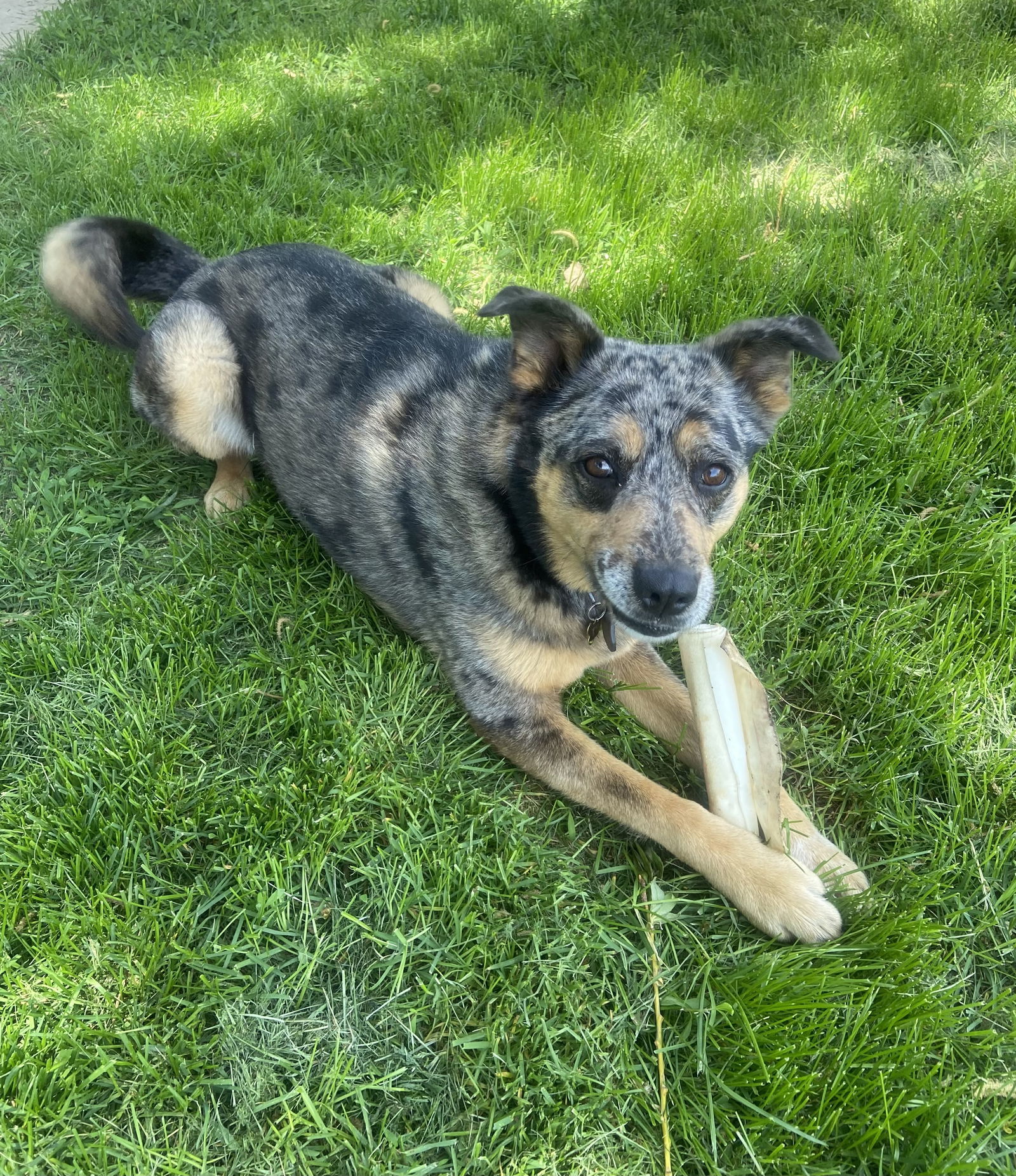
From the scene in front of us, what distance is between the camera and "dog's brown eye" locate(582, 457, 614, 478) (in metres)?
2.55

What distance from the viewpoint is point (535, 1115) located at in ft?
7.04

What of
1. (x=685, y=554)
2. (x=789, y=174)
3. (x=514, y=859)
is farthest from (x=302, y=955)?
(x=789, y=174)

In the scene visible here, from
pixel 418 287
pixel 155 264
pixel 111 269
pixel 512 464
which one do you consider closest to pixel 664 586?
pixel 512 464

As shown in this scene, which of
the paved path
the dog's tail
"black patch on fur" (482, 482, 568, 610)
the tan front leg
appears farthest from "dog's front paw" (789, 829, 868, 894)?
the paved path

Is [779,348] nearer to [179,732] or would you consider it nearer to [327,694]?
[327,694]

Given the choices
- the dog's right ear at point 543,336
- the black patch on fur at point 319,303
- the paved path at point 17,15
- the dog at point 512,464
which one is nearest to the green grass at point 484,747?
the dog at point 512,464

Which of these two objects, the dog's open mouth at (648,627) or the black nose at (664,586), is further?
the dog's open mouth at (648,627)

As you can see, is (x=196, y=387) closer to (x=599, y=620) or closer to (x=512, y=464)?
(x=512, y=464)

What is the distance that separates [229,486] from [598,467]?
2.22 meters

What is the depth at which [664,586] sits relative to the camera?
2355 millimetres

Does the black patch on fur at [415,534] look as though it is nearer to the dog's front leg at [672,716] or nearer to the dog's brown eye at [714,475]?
the dog's front leg at [672,716]

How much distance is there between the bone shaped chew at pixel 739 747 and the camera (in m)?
2.70

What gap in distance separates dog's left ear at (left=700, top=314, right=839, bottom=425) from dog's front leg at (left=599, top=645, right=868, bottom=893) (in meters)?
1.10

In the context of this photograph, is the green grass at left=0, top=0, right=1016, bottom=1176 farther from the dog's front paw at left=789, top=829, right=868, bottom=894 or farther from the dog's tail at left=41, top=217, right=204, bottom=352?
the dog's tail at left=41, top=217, right=204, bottom=352
